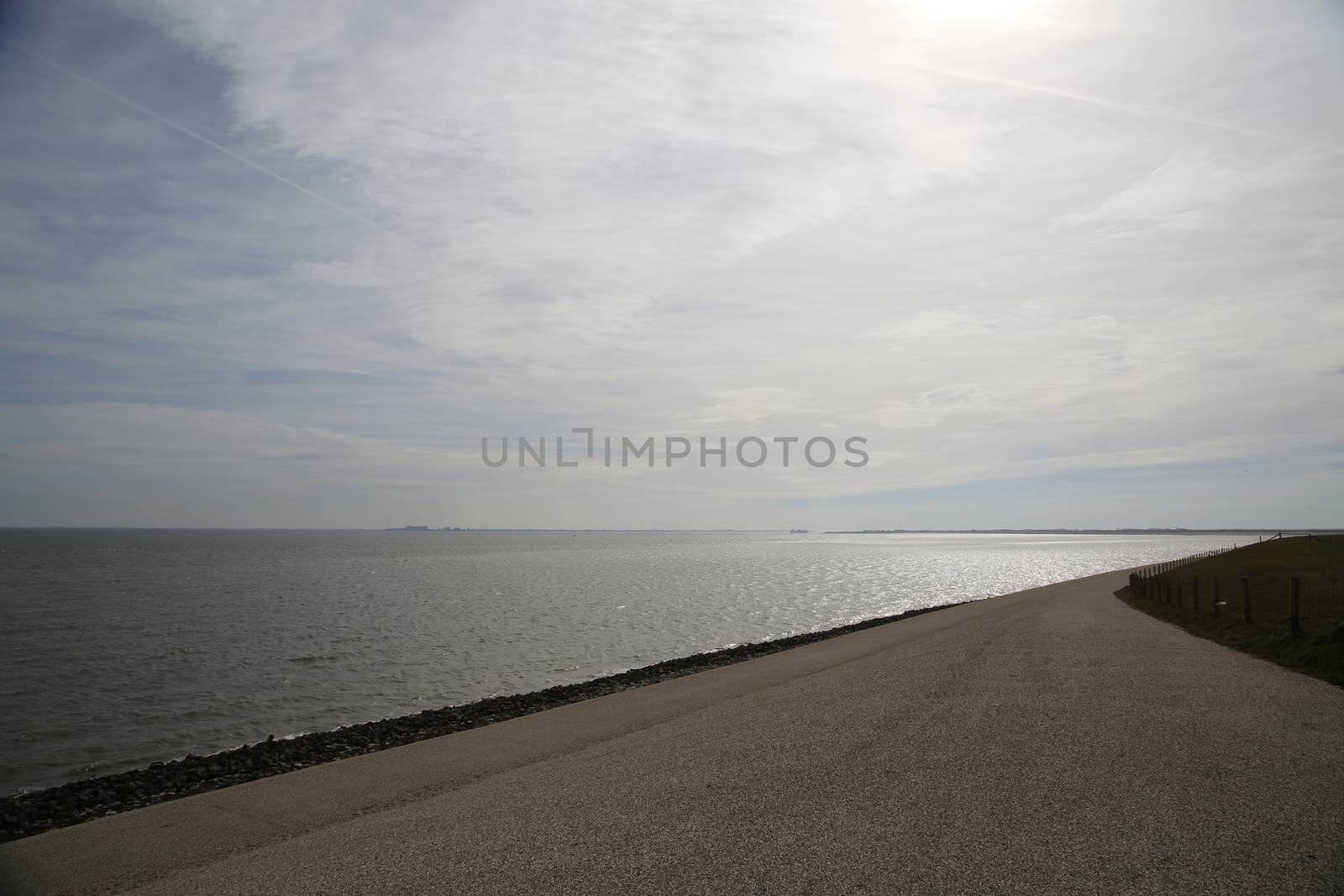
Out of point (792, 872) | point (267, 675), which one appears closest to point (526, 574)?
point (267, 675)

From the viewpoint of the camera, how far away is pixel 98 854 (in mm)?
9586

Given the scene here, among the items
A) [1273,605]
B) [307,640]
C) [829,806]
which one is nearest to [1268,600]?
[1273,605]

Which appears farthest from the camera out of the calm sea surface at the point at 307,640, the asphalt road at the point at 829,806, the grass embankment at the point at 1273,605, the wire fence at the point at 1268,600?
the calm sea surface at the point at 307,640

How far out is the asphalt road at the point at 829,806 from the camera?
6.96 m

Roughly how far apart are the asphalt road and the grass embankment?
1.70 m

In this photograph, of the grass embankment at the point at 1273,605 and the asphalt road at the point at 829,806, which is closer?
the asphalt road at the point at 829,806

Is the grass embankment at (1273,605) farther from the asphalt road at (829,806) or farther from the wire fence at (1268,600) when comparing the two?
the asphalt road at (829,806)

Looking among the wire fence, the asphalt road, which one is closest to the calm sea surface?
the asphalt road

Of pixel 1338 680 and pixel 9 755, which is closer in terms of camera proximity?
pixel 1338 680

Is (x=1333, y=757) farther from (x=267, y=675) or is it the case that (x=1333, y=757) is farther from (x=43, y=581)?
(x=43, y=581)

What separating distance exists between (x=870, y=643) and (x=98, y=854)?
2176cm

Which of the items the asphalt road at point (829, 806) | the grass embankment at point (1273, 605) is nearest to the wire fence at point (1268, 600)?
the grass embankment at point (1273, 605)

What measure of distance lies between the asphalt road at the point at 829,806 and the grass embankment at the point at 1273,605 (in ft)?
5.57

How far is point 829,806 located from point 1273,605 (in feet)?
71.3
